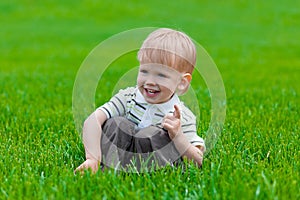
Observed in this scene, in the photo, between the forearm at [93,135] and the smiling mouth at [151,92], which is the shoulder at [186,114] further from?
the forearm at [93,135]

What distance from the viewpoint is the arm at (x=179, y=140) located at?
3.15 m

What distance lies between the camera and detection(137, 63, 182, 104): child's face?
322cm

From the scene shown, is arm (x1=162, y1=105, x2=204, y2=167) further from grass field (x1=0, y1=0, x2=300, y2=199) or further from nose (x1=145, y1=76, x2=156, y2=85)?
nose (x1=145, y1=76, x2=156, y2=85)

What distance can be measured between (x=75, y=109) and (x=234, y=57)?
10.6m

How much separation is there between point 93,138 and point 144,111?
1.21ft

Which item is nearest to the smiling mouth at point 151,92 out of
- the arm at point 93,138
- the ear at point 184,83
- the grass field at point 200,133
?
the ear at point 184,83

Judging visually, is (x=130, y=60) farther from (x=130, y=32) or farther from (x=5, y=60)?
(x=130, y=32)

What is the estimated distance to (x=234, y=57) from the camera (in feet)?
44.7

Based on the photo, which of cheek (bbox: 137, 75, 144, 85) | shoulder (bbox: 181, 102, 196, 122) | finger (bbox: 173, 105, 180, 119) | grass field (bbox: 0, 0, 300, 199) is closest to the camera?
grass field (bbox: 0, 0, 300, 199)

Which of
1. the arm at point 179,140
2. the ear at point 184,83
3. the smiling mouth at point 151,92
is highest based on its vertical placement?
the ear at point 184,83

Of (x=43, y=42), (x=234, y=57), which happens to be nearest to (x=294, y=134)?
(x=234, y=57)

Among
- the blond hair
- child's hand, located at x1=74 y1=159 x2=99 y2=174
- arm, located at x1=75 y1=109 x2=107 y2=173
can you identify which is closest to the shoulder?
the blond hair

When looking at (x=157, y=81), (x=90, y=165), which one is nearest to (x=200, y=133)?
(x=157, y=81)

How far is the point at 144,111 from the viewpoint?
11.1 ft
